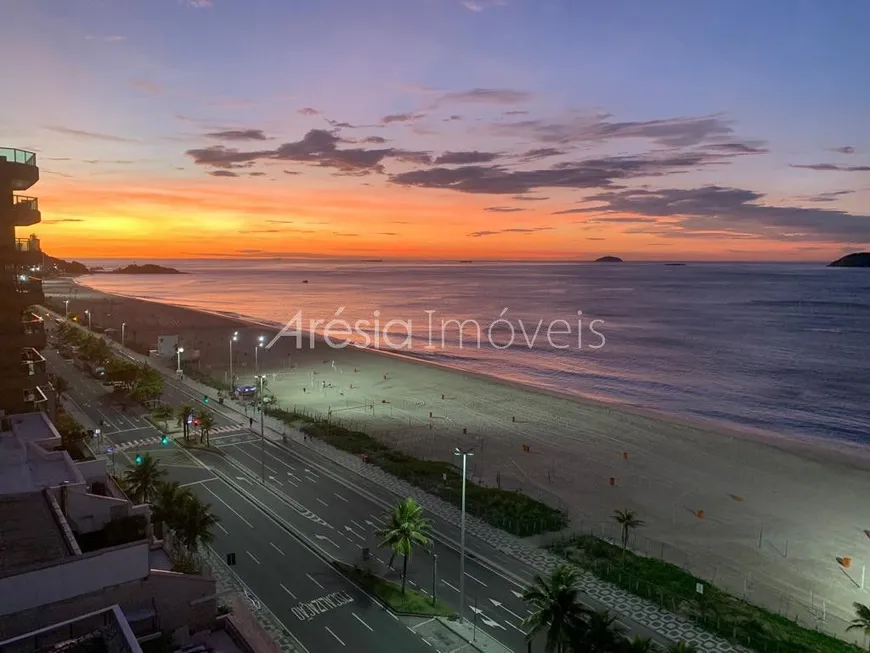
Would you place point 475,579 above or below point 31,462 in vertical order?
below

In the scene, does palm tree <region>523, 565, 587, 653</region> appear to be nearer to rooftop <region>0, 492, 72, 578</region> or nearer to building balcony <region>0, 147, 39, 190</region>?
rooftop <region>0, 492, 72, 578</region>

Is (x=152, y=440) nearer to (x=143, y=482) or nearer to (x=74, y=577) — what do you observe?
(x=143, y=482)

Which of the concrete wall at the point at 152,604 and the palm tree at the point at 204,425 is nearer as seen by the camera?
the concrete wall at the point at 152,604

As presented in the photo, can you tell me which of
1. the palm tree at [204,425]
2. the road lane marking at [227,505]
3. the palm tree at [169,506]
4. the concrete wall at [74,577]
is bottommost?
the road lane marking at [227,505]

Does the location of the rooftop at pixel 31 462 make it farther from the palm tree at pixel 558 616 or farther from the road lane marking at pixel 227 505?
the palm tree at pixel 558 616

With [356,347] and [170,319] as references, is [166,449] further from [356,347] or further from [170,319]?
[170,319]

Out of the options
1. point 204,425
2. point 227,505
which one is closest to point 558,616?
point 227,505

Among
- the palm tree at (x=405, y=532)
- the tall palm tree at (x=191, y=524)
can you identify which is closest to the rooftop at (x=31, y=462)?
the tall palm tree at (x=191, y=524)
